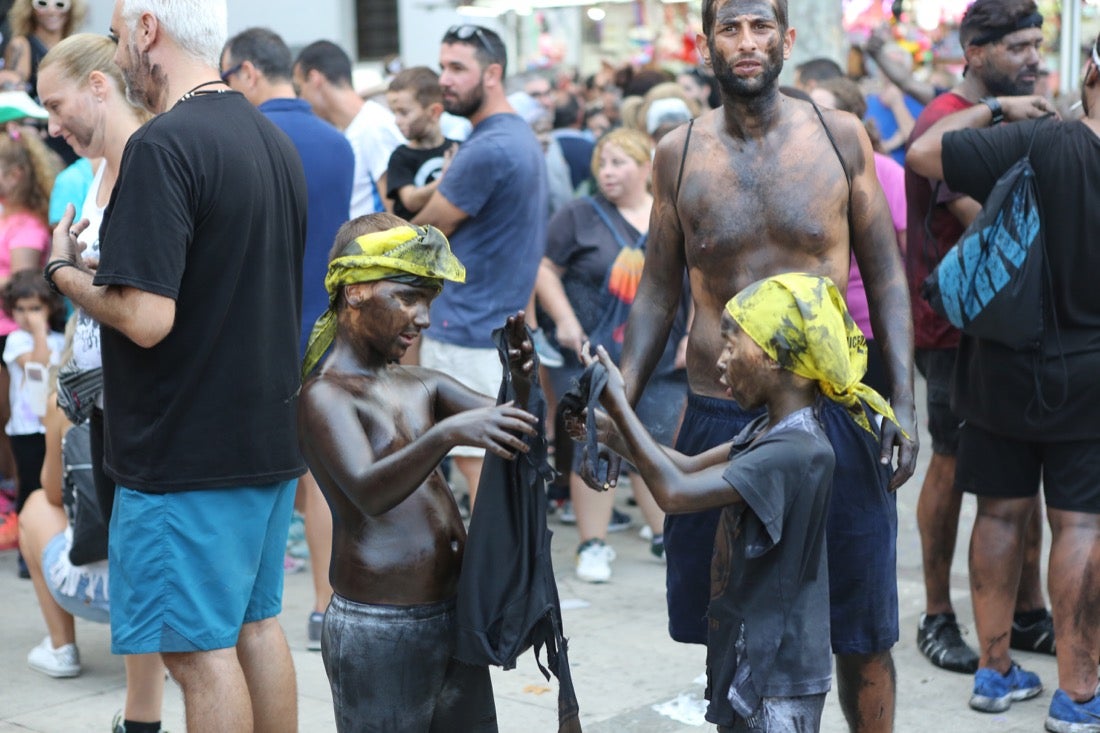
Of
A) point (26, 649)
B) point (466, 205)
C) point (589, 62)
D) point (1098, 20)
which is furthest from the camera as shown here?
point (589, 62)

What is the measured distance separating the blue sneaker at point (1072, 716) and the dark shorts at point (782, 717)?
1768 mm

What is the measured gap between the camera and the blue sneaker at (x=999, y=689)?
15.9 feet

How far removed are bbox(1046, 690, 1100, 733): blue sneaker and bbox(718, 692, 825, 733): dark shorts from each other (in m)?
1.77

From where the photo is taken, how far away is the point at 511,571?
10.1ft

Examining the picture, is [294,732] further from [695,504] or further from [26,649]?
[26,649]

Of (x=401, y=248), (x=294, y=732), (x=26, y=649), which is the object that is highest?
(x=401, y=248)

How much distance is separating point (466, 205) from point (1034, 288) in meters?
2.57

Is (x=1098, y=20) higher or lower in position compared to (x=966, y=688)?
higher

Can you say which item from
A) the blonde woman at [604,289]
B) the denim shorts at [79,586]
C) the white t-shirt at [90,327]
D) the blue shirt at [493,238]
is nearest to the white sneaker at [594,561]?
the blonde woman at [604,289]

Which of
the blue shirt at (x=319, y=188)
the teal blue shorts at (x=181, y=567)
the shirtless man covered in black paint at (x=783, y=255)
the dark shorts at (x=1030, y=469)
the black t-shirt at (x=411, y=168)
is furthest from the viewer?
the black t-shirt at (x=411, y=168)

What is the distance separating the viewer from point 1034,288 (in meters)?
4.62

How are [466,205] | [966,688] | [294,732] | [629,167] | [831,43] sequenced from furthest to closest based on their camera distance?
[831,43] < [629,167] < [466,205] < [966,688] < [294,732]

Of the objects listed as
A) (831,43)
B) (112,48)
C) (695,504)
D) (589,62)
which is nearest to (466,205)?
(112,48)

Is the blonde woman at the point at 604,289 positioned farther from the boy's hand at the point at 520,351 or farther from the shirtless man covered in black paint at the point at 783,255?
the boy's hand at the point at 520,351
